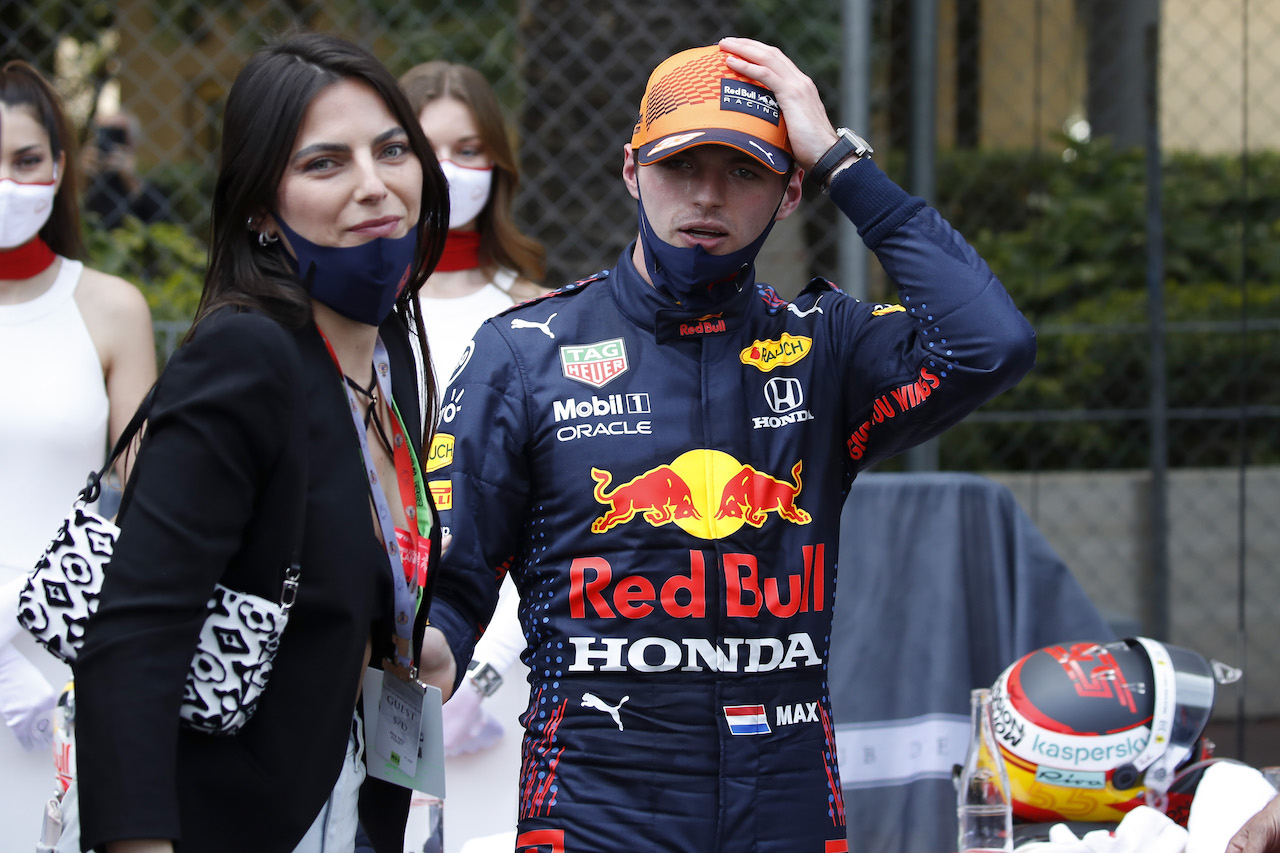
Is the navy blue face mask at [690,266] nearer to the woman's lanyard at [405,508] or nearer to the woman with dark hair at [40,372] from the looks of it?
the woman's lanyard at [405,508]

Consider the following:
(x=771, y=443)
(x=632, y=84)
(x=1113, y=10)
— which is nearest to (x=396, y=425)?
(x=771, y=443)

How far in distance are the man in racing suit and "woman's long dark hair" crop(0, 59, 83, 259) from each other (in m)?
1.74

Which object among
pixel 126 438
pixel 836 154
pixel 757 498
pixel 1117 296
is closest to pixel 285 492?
pixel 126 438

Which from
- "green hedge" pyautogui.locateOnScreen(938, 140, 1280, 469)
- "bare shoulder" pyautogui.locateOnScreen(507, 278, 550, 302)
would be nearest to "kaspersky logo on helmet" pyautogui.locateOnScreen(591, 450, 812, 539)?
"bare shoulder" pyautogui.locateOnScreen(507, 278, 550, 302)

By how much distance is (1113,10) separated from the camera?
7043 millimetres

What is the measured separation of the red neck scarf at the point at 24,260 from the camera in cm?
326

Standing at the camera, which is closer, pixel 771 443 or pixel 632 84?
pixel 771 443

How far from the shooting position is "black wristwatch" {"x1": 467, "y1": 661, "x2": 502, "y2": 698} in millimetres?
3008

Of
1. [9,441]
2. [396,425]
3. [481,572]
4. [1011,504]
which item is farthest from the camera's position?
[1011,504]

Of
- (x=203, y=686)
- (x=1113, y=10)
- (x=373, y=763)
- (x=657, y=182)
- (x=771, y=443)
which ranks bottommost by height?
(x=373, y=763)

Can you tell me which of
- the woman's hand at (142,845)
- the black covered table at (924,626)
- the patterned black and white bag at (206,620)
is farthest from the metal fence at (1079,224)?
the woman's hand at (142,845)

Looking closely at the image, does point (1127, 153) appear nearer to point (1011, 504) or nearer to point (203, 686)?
point (1011, 504)

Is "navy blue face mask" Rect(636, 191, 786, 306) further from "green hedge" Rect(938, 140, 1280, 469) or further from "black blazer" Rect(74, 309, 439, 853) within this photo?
"green hedge" Rect(938, 140, 1280, 469)

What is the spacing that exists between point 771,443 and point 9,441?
2.03 metres
